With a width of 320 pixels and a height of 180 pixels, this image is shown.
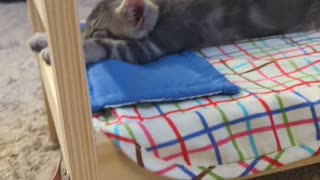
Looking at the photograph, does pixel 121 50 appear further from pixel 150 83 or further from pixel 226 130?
pixel 226 130

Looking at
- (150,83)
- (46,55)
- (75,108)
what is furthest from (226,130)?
(46,55)

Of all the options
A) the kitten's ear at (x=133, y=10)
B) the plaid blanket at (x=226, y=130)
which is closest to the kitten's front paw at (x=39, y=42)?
the kitten's ear at (x=133, y=10)

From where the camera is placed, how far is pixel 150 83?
2.91ft

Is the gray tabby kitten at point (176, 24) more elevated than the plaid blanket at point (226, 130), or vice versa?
the gray tabby kitten at point (176, 24)

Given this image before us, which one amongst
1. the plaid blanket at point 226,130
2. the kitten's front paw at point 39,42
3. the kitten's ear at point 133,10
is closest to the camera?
the plaid blanket at point 226,130

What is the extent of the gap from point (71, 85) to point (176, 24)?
405 millimetres

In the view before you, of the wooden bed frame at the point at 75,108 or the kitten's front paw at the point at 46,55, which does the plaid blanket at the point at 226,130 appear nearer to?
the wooden bed frame at the point at 75,108

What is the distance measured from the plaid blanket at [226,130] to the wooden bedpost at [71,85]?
61 millimetres

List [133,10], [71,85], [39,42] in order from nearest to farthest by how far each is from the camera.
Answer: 1. [71,85]
2. [133,10]
3. [39,42]

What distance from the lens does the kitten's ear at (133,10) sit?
965 mm

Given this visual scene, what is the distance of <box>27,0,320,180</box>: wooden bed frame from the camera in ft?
2.17

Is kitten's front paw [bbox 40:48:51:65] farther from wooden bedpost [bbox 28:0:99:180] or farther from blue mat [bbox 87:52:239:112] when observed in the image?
wooden bedpost [bbox 28:0:99:180]

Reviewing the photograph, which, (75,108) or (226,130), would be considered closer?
(75,108)

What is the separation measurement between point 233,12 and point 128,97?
370 millimetres
